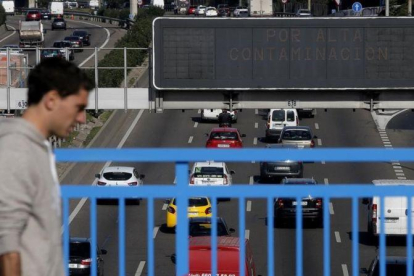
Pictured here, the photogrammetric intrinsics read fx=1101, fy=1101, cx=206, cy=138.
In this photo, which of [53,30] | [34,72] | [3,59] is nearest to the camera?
[34,72]

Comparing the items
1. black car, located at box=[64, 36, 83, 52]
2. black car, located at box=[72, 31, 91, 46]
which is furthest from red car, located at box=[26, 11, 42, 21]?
black car, located at box=[64, 36, 83, 52]

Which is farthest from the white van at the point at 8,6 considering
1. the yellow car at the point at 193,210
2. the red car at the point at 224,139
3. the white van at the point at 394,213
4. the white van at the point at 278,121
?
the white van at the point at 394,213

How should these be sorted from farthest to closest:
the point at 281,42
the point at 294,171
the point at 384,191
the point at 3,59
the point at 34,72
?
the point at 3,59
the point at 294,171
the point at 281,42
the point at 384,191
the point at 34,72

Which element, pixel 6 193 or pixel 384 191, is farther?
pixel 384 191

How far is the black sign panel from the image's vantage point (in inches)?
1324

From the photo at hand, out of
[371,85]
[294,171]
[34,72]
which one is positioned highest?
[34,72]

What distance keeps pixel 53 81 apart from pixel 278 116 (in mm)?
45522

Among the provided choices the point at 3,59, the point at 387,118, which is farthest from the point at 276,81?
the point at 387,118

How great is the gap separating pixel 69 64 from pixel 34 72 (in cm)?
16

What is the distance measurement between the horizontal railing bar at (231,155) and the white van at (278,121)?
42264 mm

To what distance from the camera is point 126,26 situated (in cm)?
9219

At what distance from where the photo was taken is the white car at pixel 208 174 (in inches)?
1341

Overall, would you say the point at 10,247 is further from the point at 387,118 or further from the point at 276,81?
the point at 387,118

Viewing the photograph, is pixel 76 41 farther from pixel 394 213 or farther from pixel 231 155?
pixel 231 155
